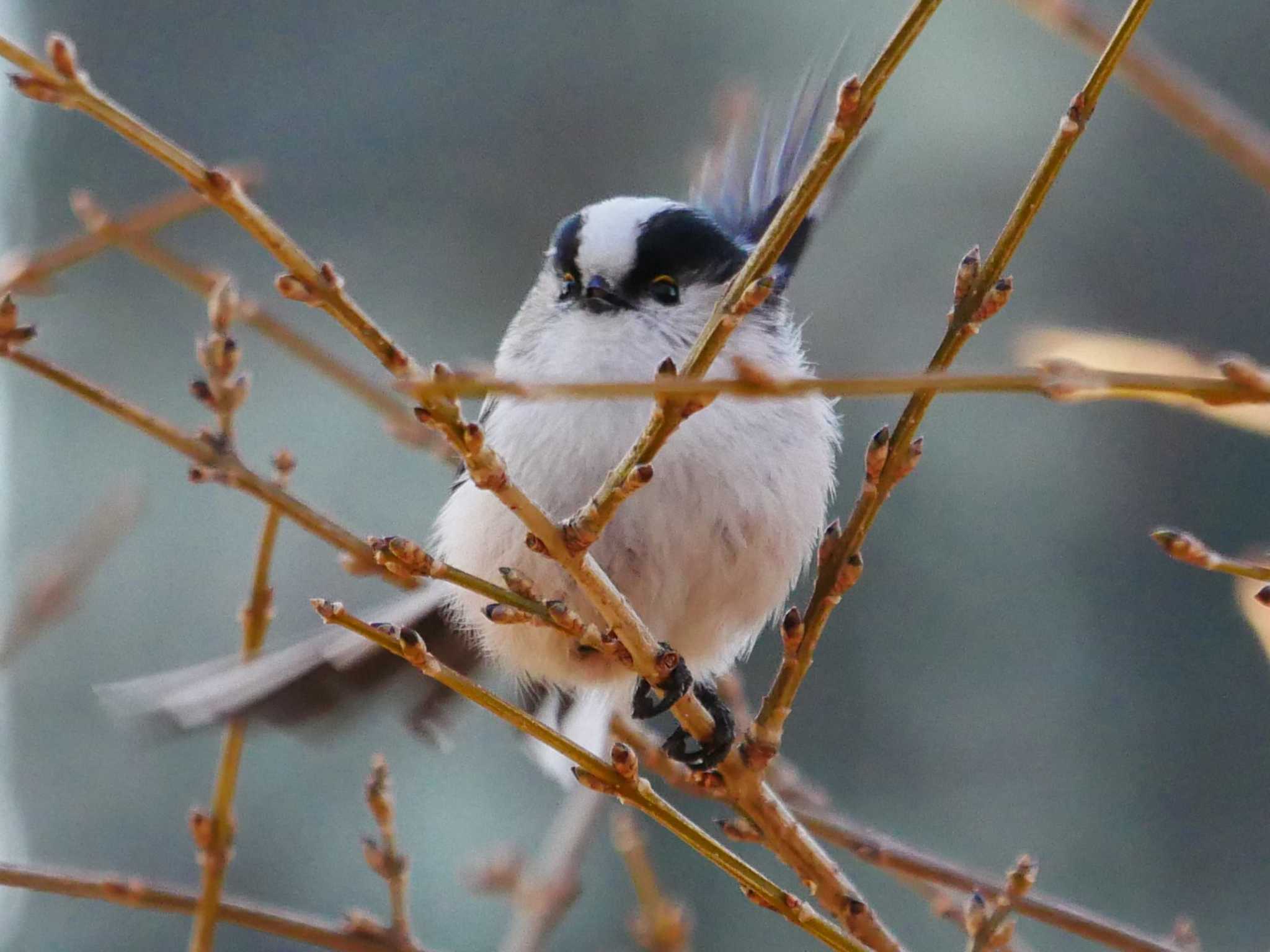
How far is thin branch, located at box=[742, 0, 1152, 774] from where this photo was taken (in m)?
0.62

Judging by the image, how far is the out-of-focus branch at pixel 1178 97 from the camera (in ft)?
1.72

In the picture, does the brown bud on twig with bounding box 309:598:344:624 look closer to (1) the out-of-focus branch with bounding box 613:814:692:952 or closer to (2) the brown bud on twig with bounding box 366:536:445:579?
(2) the brown bud on twig with bounding box 366:536:445:579

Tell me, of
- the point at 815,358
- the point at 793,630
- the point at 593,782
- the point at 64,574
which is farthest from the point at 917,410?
the point at 815,358

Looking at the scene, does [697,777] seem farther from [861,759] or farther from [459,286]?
[459,286]

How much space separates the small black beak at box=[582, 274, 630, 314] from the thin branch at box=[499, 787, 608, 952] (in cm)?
37

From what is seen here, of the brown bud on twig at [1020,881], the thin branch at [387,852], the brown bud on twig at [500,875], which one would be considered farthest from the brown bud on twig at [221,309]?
the brown bud on twig at [500,875]

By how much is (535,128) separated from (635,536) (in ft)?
5.77

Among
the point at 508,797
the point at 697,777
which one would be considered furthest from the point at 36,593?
the point at 508,797

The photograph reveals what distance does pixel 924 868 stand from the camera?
0.80 m

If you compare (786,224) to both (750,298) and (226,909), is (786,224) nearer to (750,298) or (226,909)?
(750,298)

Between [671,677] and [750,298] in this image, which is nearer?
[750,298]

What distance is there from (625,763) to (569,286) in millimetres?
532

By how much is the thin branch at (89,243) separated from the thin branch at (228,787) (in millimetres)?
165

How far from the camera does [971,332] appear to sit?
68cm
